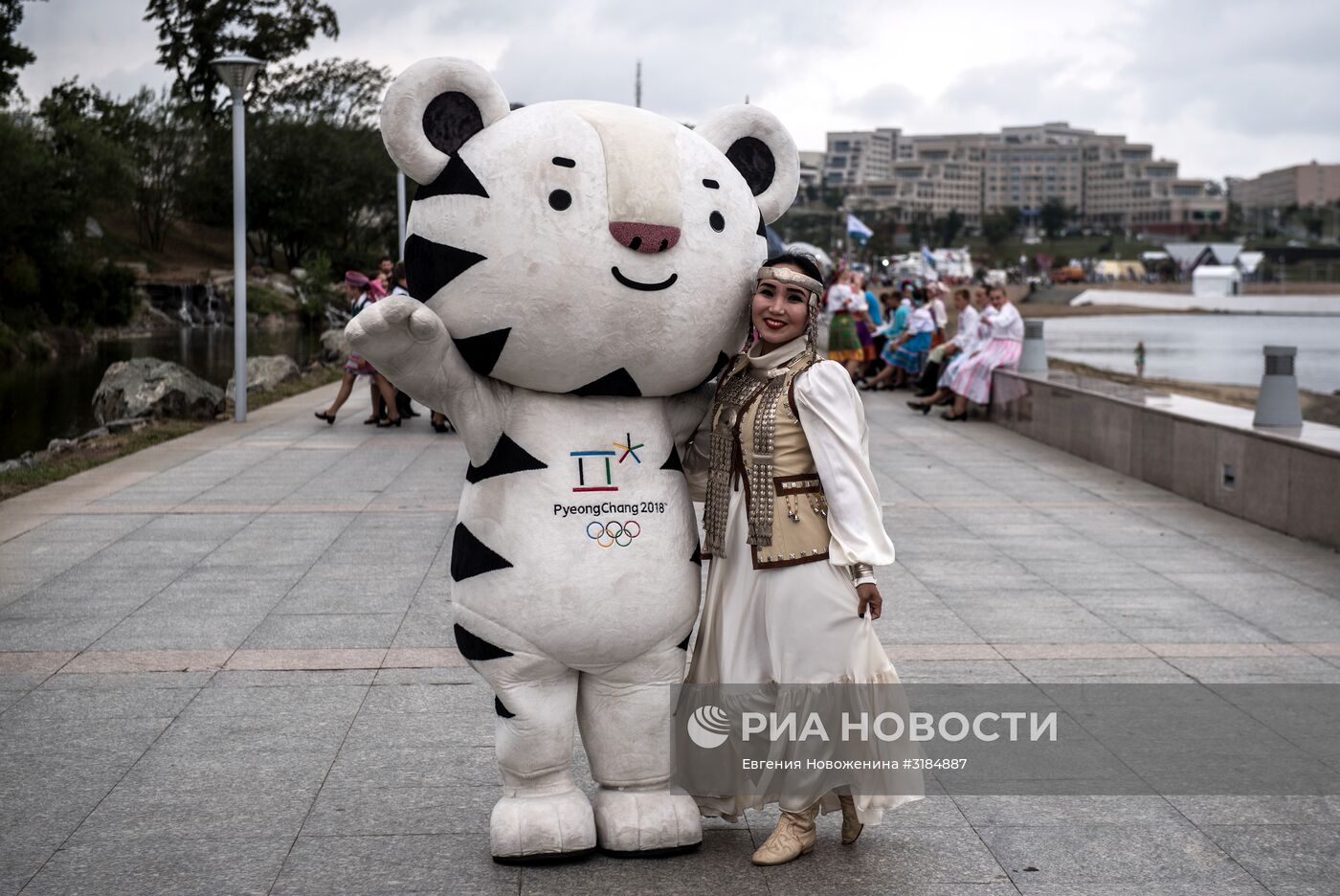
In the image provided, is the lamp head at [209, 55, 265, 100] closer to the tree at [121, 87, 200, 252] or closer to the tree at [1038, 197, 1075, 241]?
the tree at [121, 87, 200, 252]

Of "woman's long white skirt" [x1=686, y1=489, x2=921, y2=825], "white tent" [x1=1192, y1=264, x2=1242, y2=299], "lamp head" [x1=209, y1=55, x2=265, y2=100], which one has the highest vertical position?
"white tent" [x1=1192, y1=264, x2=1242, y2=299]

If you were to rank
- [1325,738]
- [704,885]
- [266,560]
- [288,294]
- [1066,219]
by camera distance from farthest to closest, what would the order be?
[1066,219]
[288,294]
[266,560]
[1325,738]
[704,885]

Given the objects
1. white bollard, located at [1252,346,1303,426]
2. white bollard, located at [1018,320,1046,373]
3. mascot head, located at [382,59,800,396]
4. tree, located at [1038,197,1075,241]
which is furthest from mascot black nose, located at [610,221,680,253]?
tree, located at [1038,197,1075,241]

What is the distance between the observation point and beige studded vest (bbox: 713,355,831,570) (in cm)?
404

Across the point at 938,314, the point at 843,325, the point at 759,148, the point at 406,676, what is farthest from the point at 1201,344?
the point at 759,148

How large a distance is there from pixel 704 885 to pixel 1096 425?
32.7 feet

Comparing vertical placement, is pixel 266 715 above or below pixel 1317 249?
below

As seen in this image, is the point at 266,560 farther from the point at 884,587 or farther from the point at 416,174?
the point at 416,174

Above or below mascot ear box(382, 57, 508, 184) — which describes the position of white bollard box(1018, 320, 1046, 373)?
below

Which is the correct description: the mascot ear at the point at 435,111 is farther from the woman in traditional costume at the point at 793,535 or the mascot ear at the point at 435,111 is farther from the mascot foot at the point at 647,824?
the mascot foot at the point at 647,824

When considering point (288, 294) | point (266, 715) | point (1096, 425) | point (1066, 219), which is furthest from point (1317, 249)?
point (266, 715)

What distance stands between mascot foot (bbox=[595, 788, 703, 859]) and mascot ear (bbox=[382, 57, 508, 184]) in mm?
1913

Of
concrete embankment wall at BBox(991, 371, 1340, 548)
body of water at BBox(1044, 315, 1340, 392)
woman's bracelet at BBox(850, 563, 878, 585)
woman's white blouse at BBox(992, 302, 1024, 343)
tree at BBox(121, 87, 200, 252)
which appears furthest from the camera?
tree at BBox(121, 87, 200, 252)

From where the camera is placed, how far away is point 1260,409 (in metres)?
10.0
